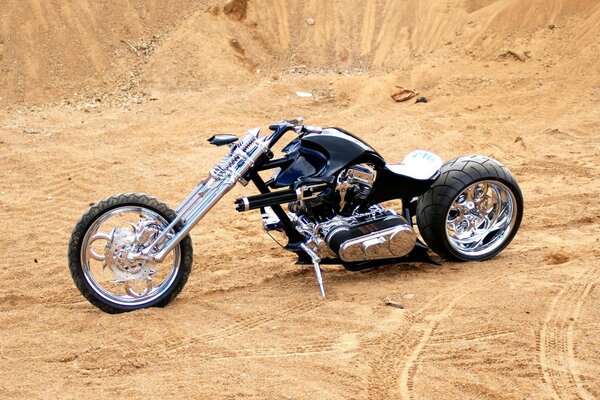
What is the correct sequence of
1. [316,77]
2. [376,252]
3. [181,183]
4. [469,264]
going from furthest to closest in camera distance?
[316,77] < [181,183] < [469,264] < [376,252]

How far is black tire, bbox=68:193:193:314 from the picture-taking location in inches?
234

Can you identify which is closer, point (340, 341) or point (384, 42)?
point (340, 341)

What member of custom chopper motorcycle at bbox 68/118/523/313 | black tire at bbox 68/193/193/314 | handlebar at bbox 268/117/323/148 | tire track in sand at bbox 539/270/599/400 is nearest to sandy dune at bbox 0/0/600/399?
tire track in sand at bbox 539/270/599/400

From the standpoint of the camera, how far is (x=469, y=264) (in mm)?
7051

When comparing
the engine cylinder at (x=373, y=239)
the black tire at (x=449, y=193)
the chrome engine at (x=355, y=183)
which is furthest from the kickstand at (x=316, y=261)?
the black tire at (x=449, y=193)

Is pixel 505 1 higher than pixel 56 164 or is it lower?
higher

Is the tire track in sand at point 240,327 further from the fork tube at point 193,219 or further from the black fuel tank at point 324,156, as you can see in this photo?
the black fuel tank at point 324,156

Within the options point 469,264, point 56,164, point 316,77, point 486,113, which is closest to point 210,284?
point 469,264

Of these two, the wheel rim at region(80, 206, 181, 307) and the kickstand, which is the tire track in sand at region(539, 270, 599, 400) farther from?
the wheel rim at region(80, 206, 181, 307)

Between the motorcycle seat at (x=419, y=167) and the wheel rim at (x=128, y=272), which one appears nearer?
the wheel rim at (x=128, y=272)

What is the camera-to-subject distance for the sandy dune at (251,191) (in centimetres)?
523

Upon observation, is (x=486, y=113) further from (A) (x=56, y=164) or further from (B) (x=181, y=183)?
(A) (x=56, y=164)

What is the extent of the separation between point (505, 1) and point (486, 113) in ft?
14.0

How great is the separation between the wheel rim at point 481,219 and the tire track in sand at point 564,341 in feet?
2.83
